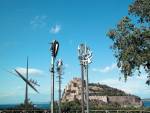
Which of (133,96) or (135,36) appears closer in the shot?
(135,36)

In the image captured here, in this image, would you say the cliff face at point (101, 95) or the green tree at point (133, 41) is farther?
the cliff face at point (101, 95)

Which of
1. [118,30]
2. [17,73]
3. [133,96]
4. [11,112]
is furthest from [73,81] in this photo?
[17,73]

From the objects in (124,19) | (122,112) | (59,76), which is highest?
(124,19)

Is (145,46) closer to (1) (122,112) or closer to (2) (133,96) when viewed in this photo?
(1) (122,112)

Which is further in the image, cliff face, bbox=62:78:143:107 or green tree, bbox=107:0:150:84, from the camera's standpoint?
cliff face, bbox=62:78:143:107

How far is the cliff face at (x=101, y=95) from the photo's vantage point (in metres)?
138

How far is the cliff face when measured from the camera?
137875mm

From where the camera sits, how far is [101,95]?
144000mm

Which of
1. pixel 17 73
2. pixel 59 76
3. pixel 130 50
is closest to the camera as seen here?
pixel 17 73

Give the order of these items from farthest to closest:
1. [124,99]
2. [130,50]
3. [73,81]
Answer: [73,81], [124,99], [130,50]

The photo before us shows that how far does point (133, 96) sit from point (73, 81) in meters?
28.3

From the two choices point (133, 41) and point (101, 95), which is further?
point (101, 95)

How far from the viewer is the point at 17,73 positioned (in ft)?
54.5

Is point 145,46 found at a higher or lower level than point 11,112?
higher
